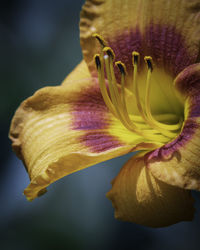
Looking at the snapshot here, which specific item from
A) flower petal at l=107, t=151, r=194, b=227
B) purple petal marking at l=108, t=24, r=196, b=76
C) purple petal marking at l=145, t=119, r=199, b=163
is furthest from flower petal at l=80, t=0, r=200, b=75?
flower petal at l=107, t=151, r=194, b=227

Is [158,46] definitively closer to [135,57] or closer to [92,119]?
[135,57]

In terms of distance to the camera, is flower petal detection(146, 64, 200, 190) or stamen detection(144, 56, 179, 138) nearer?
flower petal detection(146, 64, 200, 190)

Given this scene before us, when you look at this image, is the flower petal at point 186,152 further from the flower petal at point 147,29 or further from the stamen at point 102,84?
the stamen at point 102,84

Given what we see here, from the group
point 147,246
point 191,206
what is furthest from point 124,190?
point 147,246

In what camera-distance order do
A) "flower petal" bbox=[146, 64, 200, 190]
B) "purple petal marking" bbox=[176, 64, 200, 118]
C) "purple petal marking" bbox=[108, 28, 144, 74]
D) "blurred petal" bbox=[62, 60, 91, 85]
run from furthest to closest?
"blurred petal" bbox=[62, 60, 91, 85] < "purple petal marking" bbox=[108, 28, 144, 74] < "purple petal marking" bbox=[176, 64, 200, 118] < "flower petal" bbox=[146, 64, 200, 190]

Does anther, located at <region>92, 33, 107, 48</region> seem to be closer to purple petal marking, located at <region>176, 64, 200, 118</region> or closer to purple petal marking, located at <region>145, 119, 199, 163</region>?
purple petal marking, located at <region>176, 64, 200, 118</region>

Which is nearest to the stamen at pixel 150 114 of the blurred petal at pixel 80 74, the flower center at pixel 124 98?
the flower center at pixel 124 98
